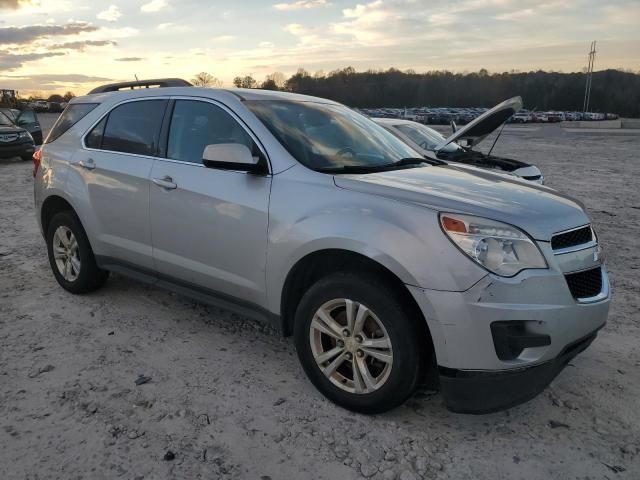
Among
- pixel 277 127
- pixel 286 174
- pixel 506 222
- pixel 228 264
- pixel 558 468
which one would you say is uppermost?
pixel 277 127

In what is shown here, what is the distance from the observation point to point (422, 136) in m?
8.80

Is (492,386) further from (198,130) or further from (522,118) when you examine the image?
(522,118)

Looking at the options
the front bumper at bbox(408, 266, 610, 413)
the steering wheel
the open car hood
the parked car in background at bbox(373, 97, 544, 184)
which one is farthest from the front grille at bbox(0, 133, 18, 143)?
the front bumper at bbox(408, 266, 610, 413)

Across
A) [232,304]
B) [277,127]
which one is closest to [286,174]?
[277,127]

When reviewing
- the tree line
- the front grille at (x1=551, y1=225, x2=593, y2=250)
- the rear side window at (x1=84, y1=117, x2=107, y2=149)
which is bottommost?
the front grille at (x1=551, y1=225, x2=593, y2=250)

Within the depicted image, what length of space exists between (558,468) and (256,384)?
1.75 metres

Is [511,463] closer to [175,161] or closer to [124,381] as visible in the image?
[124,381]

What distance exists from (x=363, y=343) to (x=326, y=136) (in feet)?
4.96

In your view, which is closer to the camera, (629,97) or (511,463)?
(511,463)

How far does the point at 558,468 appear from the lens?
8.55ft

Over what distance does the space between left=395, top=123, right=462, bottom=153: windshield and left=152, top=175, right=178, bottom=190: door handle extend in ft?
17.2

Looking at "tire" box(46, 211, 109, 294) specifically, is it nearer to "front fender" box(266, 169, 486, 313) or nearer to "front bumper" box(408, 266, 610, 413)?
"front fender" box(266, 169, 486, 313)

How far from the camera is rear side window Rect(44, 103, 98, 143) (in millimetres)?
4707

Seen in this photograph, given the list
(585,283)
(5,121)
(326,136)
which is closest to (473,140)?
(326,136)
